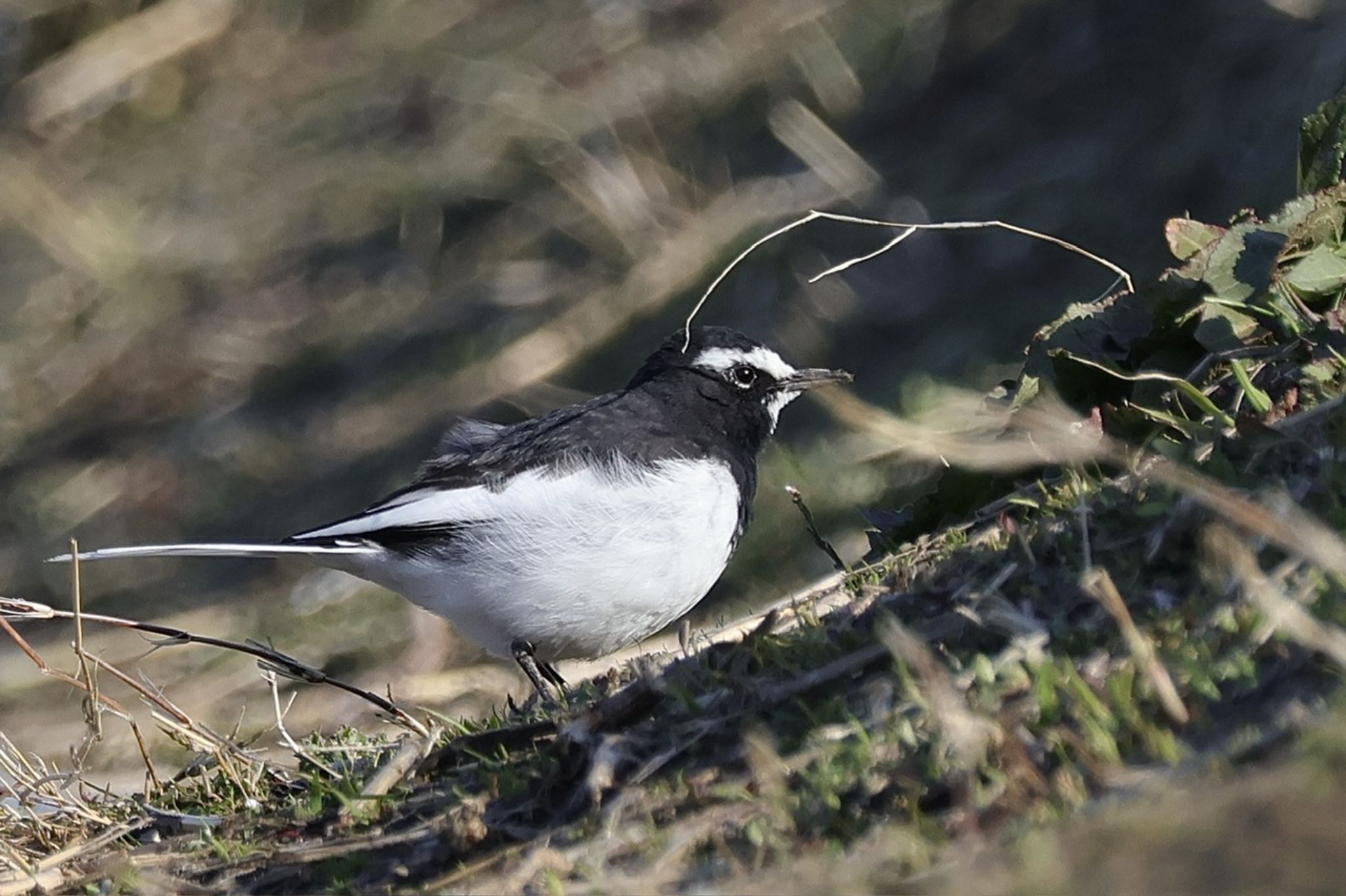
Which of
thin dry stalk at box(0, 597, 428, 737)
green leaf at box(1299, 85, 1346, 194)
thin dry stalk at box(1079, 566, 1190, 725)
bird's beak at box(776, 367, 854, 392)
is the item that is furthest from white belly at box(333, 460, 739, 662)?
thin dry stalk at box(1079, 566, 1190, 725)

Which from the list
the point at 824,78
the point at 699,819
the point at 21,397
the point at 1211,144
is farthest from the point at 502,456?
the point at 21,397

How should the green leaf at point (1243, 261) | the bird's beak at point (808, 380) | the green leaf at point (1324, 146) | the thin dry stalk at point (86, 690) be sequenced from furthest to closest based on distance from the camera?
the bird's beak at point (808, 380), the green leaf at point (1324, 146), the green leaf at point (1243, 261), the thin dry stalk at point (86, 690)

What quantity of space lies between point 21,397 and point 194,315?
154cm

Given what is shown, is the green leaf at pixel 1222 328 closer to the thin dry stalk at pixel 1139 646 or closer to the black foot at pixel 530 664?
the thin dry stalk at pixel 1139 646

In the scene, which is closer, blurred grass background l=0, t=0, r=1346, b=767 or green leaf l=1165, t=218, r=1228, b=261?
green leaf l=1165, t=218, r=1228, b=261

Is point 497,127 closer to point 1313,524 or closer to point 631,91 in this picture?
point 631,91

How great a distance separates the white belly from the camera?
19.8 feet

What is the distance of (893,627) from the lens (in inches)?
140

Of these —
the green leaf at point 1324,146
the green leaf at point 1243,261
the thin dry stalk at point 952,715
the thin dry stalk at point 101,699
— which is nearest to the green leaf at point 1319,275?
the green leaf at point 1243,261

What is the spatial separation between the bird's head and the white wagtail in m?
0.15

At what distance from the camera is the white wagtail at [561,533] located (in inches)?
238

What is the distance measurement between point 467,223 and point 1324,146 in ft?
32.7

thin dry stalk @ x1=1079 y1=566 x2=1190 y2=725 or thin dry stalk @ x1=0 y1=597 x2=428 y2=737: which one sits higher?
thin dry stalk @ x1=1079 y1=566 x2=1190 y2=725

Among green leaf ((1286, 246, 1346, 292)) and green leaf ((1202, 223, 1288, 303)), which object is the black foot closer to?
green leaf ((1202, 223, 1288, 303))
